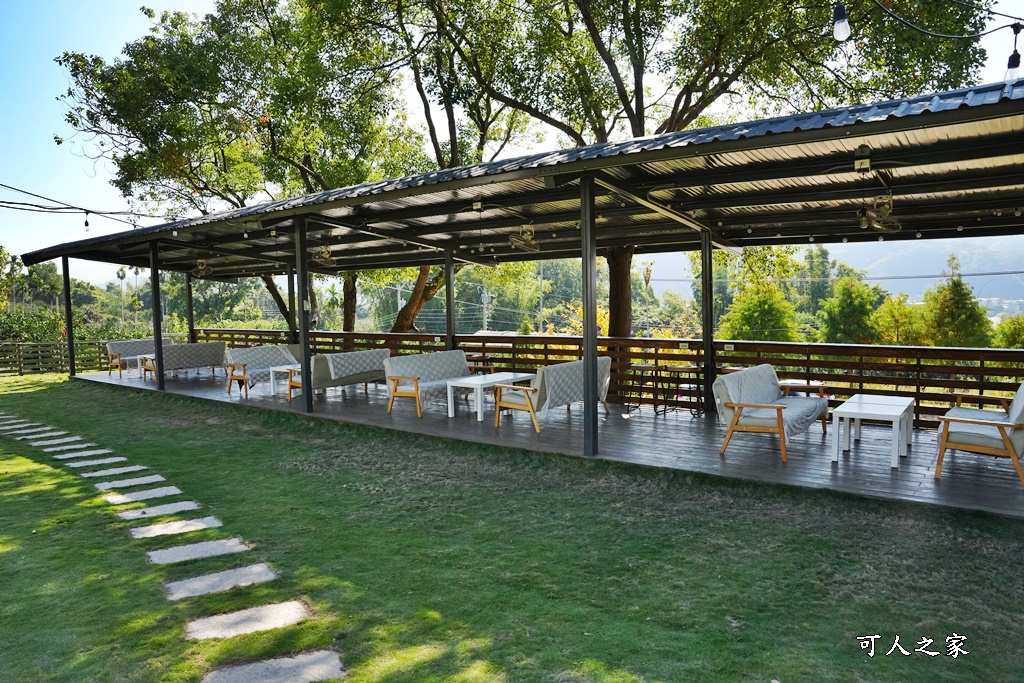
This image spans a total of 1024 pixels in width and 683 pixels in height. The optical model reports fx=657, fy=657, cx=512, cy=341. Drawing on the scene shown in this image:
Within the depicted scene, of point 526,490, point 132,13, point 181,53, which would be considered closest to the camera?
point 526,490

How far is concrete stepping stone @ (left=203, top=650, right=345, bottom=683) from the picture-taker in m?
2.61

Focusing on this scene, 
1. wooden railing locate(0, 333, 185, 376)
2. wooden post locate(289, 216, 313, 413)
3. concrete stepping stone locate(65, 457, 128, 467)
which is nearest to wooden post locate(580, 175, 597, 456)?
wooden post locate(289, 216, 313, 413)

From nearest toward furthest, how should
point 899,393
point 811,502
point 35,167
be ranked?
point 811,502, point 899,393, point 35,167

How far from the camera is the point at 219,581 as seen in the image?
3611 mm

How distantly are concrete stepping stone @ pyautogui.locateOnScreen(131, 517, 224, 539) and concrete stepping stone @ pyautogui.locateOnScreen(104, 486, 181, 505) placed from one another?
786 mm

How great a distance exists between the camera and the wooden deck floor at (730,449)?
4840mm

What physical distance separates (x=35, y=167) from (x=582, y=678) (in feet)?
172

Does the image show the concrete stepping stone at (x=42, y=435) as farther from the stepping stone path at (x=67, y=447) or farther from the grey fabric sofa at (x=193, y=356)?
the grey fabric sofa at (x=193, y=356)

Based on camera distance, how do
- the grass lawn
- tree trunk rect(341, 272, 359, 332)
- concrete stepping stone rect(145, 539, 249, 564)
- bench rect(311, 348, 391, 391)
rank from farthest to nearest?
tree trunk rect(341, 272, 359, 332) < bench rect(311, 348, 391, 391) < concrete stepping stone rect(145, 539, 249, 564) < the grass lawn

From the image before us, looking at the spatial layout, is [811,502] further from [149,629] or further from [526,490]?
[149,629]

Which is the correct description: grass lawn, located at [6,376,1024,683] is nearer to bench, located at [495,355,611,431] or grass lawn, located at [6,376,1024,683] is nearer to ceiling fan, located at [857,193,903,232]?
bench, located at [495,355,611,431]

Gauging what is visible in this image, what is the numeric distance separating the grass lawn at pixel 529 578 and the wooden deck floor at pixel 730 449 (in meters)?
0.28

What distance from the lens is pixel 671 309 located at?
4391 cm

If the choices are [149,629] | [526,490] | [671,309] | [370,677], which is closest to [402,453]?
[526,490]
